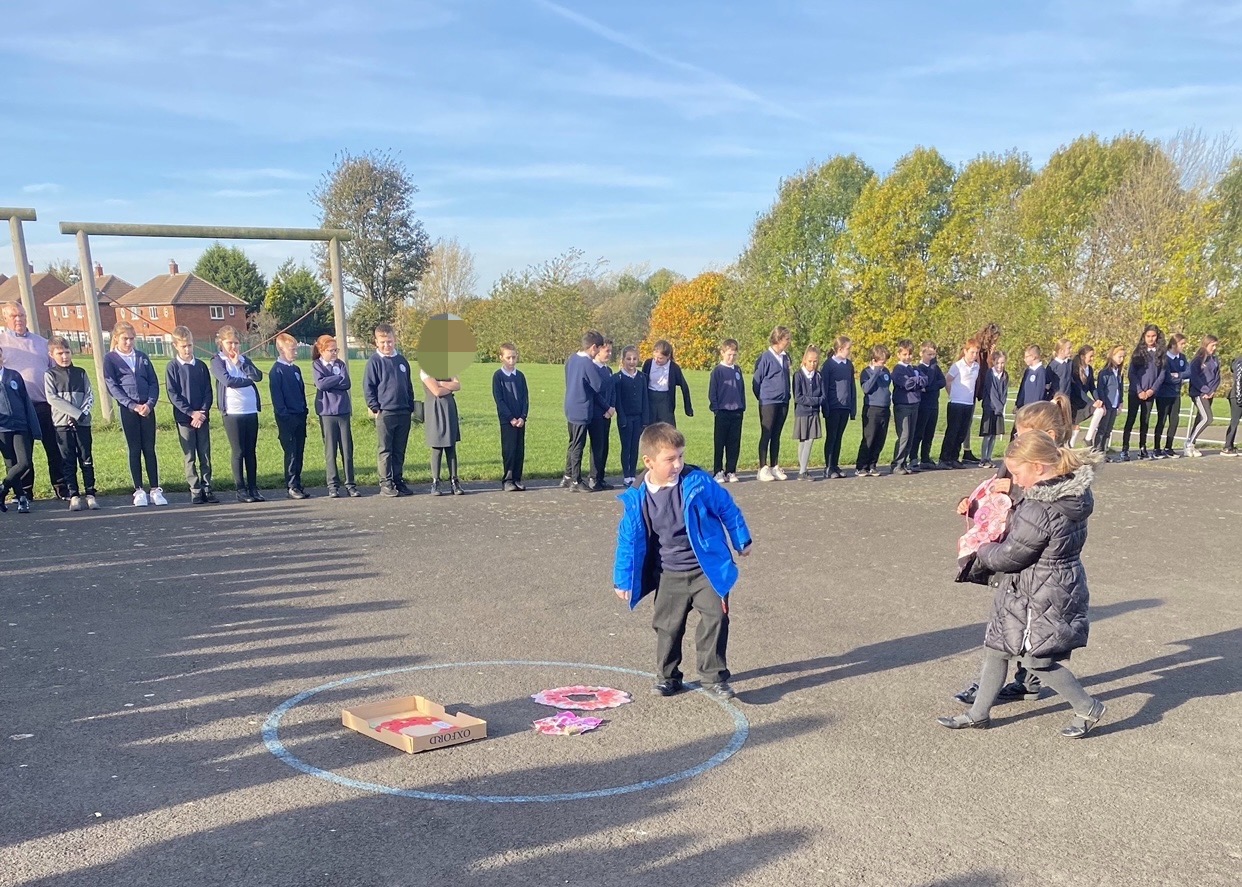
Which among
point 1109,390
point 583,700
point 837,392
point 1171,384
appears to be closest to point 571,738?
point 583,700

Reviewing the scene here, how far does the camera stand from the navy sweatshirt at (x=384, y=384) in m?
→ 12.7

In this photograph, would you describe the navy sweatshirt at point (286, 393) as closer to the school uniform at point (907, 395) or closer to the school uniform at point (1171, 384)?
the school uniform at point (907, 395)

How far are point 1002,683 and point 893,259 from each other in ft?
160

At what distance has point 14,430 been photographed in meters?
11.0

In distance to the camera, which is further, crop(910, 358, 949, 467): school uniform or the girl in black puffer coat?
crop(910, 358, 949, 467): school uniform

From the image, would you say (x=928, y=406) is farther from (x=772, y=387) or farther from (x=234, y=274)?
(x=234, y=274)

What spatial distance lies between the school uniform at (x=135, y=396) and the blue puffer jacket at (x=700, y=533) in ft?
27.9

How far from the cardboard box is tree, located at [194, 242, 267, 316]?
71.7 meters

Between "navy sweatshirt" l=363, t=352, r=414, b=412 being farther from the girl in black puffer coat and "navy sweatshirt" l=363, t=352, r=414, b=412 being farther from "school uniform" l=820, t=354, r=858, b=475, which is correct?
the girl in black puffer coat

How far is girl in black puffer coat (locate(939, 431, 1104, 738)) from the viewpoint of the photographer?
15.7 ft

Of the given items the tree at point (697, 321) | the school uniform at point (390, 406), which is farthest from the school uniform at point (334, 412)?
the tree at point (697, 321)

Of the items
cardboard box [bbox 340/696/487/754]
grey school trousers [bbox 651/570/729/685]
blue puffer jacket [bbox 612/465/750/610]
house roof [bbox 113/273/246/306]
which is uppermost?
house roof [bbox 113/273/246/306]

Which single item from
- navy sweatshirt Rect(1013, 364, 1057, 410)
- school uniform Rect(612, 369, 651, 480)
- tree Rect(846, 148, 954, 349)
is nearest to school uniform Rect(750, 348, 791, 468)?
school uniform Rect(612, 369, 651, 480)

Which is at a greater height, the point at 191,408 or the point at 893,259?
the point at 893,259
